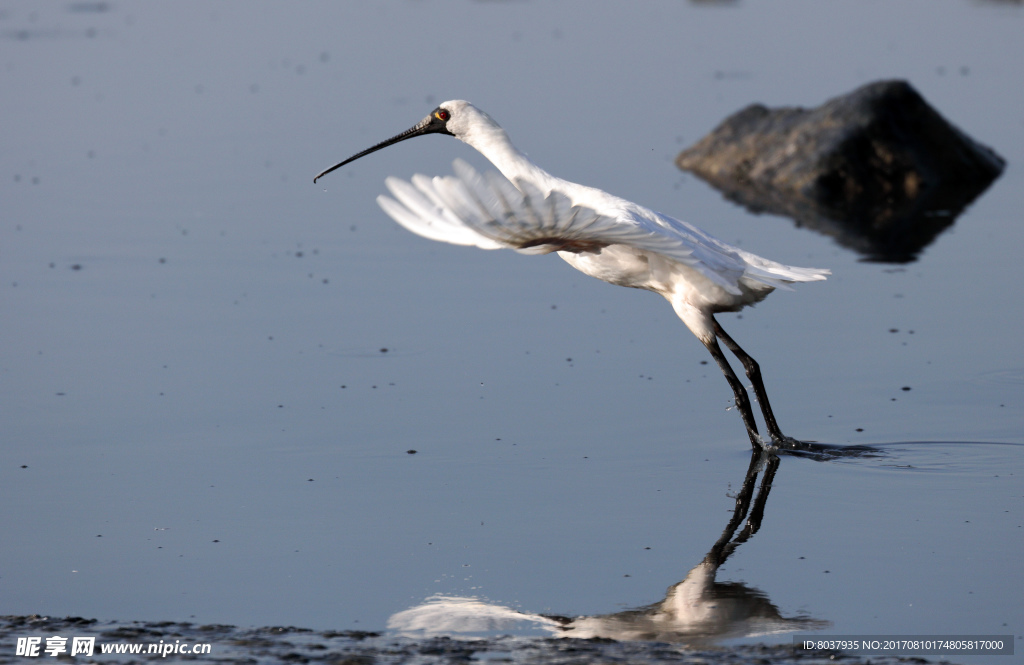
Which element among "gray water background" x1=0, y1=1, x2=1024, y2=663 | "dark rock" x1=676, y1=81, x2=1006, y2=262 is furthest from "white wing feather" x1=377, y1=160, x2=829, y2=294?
"dark rock" x1=676, y1=81, x2=1006, y2=262

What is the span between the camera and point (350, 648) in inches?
224

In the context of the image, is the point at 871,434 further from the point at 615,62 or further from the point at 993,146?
the point at 615,62

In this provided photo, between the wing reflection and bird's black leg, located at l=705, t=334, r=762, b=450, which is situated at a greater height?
bird's black leg, located at l=705, t=334, r=762, b=450

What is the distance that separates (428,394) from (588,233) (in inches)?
103

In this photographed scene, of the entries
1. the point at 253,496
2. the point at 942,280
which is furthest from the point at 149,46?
the point at 253,496

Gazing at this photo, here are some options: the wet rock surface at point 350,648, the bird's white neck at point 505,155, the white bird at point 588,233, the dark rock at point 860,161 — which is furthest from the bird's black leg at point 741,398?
the dark rock at point 860,161

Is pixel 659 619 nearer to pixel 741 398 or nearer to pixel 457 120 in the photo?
pixel 741 398

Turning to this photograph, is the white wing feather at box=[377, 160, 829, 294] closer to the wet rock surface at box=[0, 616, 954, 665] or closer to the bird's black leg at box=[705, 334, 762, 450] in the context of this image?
the bird's black leg at box=[705, 334, 762, 450]

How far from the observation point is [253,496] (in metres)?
7.69

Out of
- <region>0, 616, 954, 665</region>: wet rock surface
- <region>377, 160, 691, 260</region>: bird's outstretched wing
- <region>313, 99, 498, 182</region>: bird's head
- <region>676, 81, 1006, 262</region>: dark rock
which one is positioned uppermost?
<region>676, 81, 1006, 262</region>: dark rock

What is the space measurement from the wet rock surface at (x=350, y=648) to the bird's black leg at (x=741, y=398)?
301 cm

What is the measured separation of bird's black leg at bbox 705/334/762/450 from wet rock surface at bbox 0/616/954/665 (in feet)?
9.88

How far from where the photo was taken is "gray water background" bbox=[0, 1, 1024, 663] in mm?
6668

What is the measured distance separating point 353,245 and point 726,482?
6.30 m
